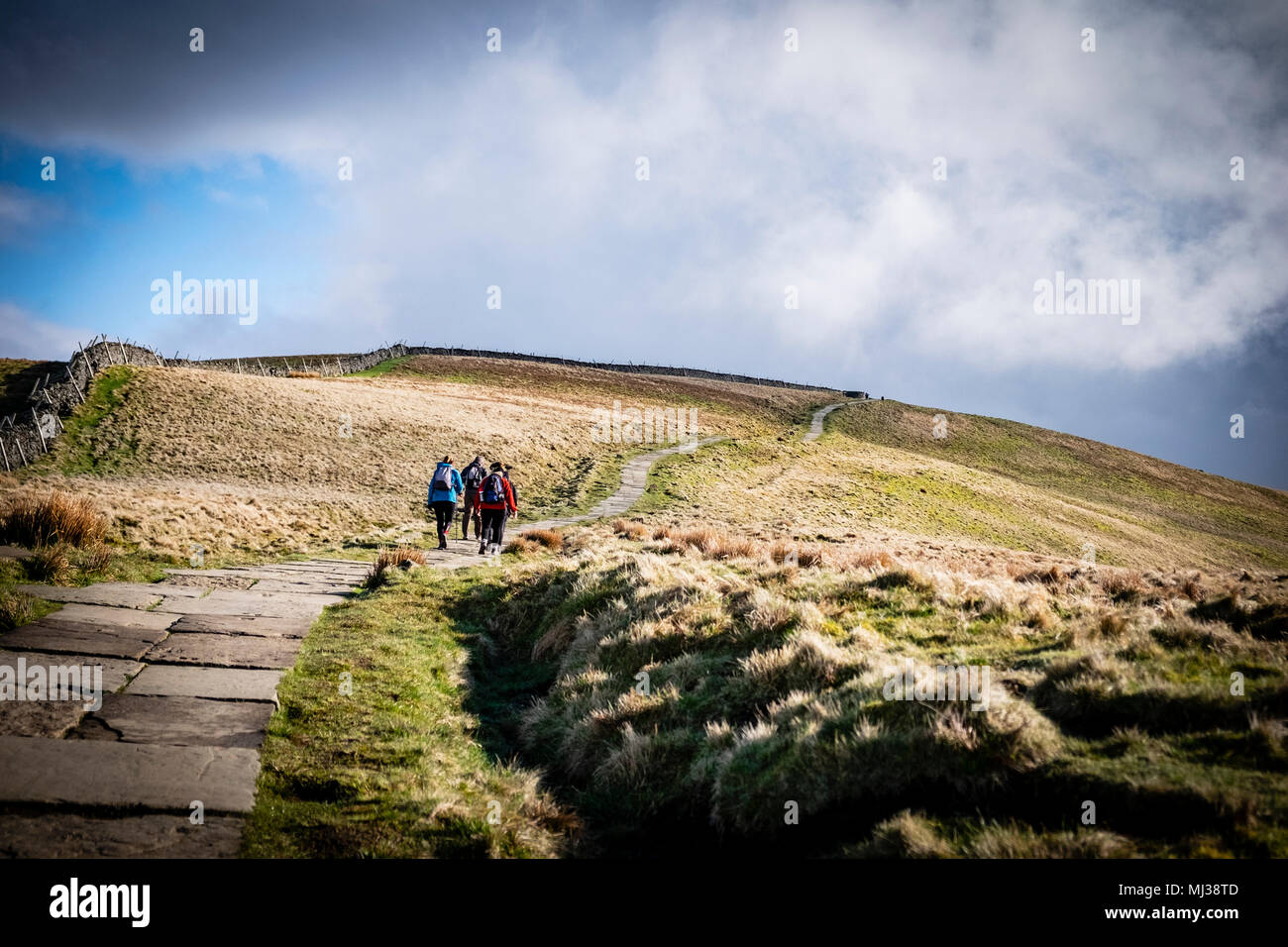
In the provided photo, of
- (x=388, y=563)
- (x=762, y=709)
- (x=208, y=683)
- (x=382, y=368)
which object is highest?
(x=382, y=368)

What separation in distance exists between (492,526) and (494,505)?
75cm

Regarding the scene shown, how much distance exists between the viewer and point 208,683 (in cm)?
A: 668

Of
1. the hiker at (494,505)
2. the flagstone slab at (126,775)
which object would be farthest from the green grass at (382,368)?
the flagstone slab at (126,775)

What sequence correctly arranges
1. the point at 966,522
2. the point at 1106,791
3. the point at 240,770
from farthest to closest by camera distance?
the point at 966,522 < the point at 240,770 < the point at 1106,791

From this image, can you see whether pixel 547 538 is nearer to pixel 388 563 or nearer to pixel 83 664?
pixel 388 563

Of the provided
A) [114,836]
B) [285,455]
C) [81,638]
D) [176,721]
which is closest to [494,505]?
[81,638]

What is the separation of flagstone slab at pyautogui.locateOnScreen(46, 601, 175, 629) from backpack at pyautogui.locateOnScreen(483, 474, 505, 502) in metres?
8.50

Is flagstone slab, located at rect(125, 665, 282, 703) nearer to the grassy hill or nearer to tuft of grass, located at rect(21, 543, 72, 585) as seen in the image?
the grassy hill

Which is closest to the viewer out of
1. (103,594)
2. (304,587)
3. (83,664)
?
(83,664)

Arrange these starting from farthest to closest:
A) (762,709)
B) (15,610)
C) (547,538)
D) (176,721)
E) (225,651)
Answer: (547,538) < (225,651) < (15,610) < (762,709) < (176,721)
